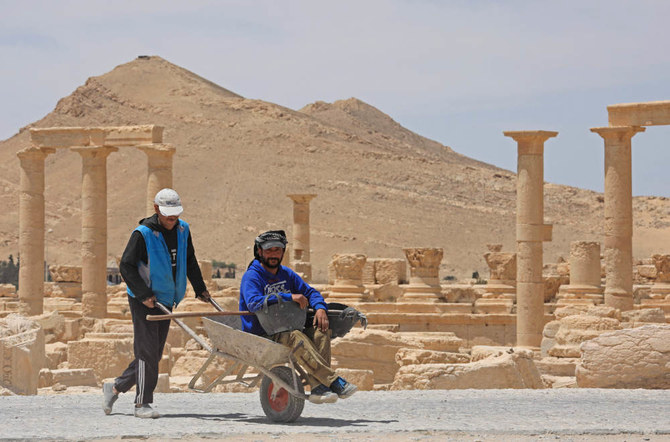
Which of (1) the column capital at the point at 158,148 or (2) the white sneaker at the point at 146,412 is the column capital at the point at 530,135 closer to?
(1) the column capital at the point at 158,148

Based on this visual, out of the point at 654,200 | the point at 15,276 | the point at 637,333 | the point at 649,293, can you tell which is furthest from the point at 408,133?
the point at 637,333

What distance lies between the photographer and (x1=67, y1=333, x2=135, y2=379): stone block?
1772cm

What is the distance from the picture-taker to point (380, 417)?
8844 millimetres

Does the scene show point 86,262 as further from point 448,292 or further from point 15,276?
point 15,276

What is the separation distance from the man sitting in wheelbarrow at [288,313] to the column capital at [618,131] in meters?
16.4

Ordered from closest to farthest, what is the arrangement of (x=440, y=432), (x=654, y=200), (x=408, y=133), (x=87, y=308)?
1. (x=440, y=432)
2. (x=87, y=308)
3. (x=654, y=200)
4. (x=408, y=133)

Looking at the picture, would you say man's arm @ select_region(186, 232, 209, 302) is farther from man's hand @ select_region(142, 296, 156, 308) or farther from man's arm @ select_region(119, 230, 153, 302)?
man's hand @ select_region(142, 296, 156, 308)

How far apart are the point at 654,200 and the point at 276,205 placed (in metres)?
29.9

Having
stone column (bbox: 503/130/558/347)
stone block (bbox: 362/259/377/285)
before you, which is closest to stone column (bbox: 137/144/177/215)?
stone column (bbox: 503/130/558/347)

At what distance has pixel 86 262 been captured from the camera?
2677 cm

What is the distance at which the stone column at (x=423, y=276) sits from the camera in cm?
2817

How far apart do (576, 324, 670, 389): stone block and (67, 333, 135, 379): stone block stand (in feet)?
27.3

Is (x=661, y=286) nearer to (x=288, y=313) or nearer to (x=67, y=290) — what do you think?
(x=67, y=290)

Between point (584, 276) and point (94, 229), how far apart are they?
1232 cm
